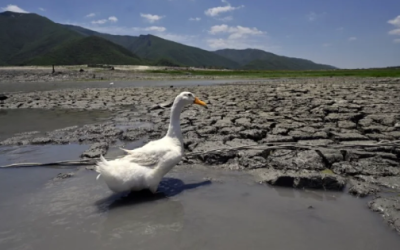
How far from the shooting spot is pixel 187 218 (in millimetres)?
3982

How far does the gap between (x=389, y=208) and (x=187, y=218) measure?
250 centimetres

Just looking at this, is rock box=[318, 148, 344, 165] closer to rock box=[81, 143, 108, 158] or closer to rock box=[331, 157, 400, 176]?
rock box=[331, 157, 400, 176]

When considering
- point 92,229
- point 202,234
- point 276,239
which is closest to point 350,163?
point 276,239

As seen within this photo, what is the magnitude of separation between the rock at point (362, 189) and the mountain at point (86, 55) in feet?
472

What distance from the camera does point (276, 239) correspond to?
3.42 m

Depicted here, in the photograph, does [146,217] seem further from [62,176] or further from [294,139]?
[294,139]

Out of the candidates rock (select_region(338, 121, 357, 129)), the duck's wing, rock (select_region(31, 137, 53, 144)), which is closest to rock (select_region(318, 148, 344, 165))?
rock (select_region(338, 121, 357, 129))

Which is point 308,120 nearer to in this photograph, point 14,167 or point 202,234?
point 202,234

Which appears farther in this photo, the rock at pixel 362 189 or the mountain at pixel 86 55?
the mountain at pixel 86 55

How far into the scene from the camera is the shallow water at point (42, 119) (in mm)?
10199

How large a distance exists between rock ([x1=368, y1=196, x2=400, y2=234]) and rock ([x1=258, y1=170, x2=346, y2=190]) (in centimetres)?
61

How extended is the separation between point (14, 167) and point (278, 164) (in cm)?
493

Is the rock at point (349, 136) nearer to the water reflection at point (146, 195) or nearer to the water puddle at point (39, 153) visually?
the water reflection at point (146, 195)

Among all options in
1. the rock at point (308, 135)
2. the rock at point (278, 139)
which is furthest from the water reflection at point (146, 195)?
the rock at point (308, 135)
